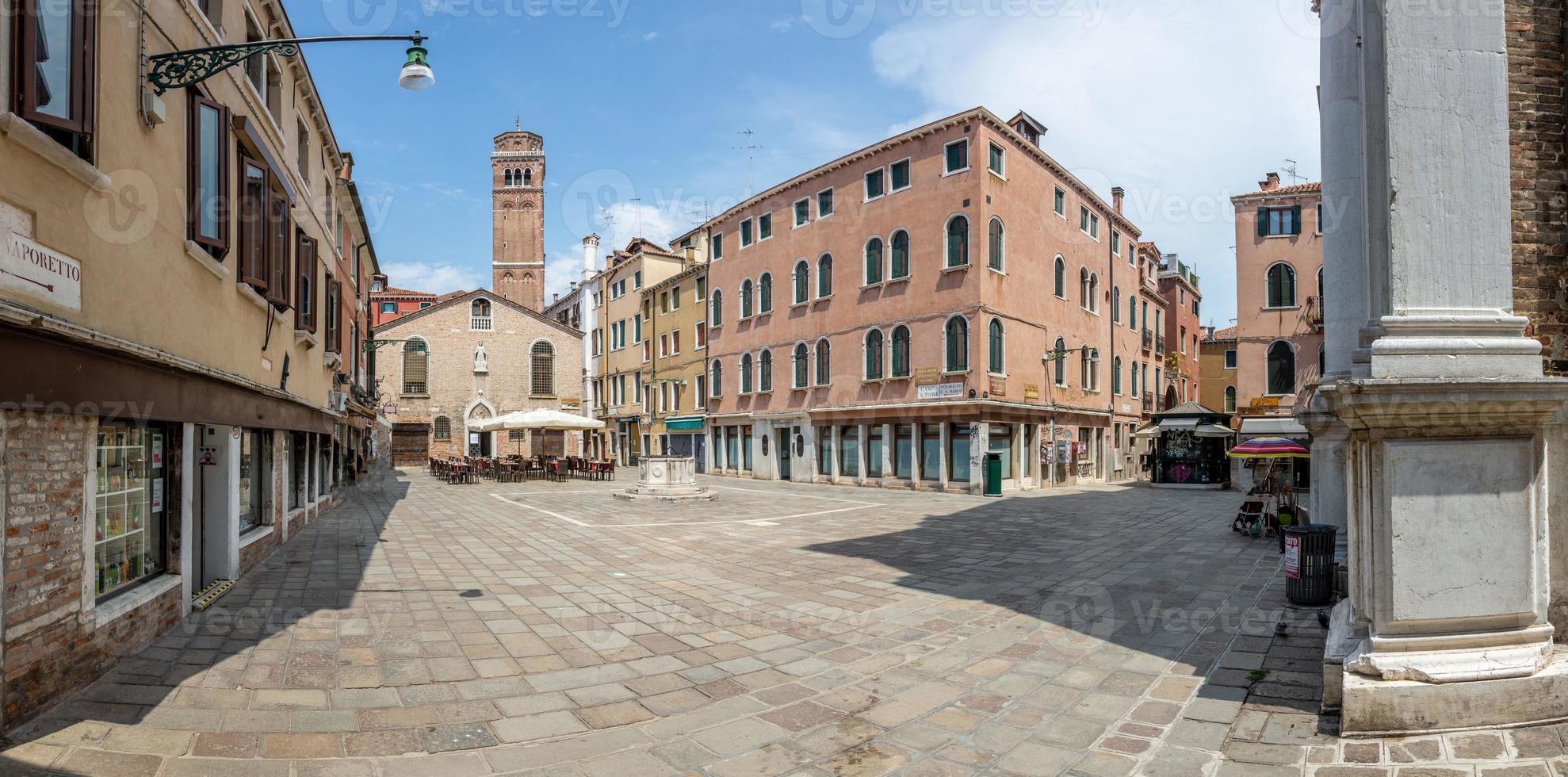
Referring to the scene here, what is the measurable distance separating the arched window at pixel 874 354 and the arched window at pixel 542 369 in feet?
80.5

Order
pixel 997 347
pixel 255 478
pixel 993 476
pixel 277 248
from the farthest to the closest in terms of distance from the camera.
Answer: pixel 997 347, pixel 993 476, pixel 255 478, pixel 277 248

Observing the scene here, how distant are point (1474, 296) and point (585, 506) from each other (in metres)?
15.8

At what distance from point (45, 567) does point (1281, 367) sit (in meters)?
33.6

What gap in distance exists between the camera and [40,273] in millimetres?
4527

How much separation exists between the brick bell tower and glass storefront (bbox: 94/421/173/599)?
60.0 metres

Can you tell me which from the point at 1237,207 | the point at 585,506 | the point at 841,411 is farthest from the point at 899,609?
the point at 1237,207

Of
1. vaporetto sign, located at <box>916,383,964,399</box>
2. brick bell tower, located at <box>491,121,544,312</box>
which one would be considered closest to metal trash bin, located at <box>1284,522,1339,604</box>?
vaporetto sign, located at <box>916,383,964,399</box>

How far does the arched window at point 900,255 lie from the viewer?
25.4 meters

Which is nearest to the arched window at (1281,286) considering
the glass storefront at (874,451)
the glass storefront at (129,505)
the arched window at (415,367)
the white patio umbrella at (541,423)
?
the glass storefront at (874,451)

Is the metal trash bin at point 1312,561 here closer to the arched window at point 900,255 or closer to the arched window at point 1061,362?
the arched window at point 900,255

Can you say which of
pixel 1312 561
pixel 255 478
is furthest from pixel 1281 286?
pixel 255 478

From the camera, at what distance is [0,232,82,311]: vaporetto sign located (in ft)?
13.8

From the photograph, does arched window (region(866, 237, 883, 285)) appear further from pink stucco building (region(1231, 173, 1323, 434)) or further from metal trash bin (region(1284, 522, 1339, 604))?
metal trash bin (region(1284, 522, 1339, 604))

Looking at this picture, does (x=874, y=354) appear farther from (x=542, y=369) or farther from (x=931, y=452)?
(x=542, y=369)
